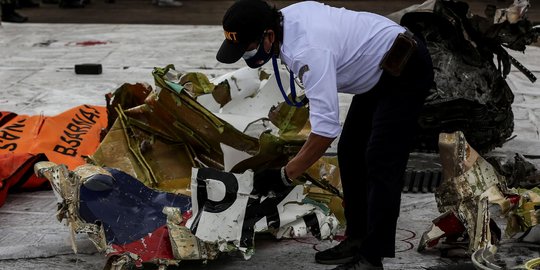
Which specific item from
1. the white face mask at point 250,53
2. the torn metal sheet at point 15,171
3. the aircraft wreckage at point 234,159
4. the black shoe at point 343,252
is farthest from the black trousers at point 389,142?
the torn metal sheet at point 15,171

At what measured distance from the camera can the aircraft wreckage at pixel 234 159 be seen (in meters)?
4.20

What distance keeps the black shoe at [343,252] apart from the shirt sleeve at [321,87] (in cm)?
94

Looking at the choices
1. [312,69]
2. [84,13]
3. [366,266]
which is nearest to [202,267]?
[366,266]

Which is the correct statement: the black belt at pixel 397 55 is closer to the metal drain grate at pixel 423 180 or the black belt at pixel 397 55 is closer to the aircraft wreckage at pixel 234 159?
the aircraft wreckage at pixel 234 159

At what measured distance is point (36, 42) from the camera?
1119 centimetres

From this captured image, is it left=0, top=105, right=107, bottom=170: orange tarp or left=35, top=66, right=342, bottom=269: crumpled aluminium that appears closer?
left=35, top=66, right=342, bottom=269: crumpled aluminium

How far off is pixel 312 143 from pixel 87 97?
480 cm

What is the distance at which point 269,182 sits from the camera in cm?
417

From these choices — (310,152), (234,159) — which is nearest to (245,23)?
(310,152)

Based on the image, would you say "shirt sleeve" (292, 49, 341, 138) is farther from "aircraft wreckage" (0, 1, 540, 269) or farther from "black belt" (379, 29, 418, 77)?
"aircraft wreckage" (0, 1, 540, 269)

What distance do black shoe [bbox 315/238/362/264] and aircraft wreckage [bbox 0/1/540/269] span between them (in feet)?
0.37

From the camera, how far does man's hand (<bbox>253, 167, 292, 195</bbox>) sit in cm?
406

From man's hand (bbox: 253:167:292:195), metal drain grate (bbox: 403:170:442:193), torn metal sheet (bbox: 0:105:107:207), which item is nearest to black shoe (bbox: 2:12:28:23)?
torn metal sheet (bbox: 0:105:107:207)

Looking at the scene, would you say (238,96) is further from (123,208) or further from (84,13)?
(84,13)
